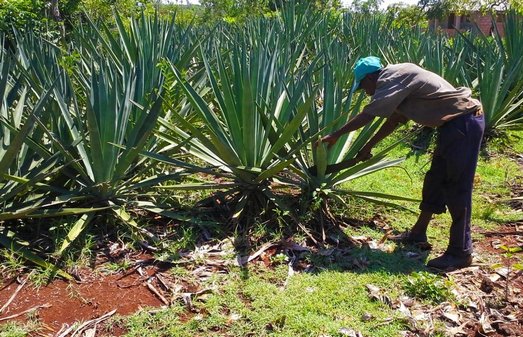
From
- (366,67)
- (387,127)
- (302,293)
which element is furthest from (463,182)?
(302,293)

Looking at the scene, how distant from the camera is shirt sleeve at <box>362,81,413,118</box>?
10.7 ft

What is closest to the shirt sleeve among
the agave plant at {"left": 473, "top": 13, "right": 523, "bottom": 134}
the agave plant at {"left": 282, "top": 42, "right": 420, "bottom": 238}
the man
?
the man

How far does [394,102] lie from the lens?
10.7ft

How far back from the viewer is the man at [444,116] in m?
3.27

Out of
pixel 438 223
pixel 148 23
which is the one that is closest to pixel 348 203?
pixel 438 223

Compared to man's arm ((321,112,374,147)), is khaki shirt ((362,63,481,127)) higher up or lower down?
higher up

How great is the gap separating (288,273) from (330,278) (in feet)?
0.86

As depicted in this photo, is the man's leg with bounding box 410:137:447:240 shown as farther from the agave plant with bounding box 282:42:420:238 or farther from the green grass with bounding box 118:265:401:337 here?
the green grass with bounding box 118:265:401:337

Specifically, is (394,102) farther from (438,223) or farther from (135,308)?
(135,308)

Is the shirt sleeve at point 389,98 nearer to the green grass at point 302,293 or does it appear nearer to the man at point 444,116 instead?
the man at point 444,116

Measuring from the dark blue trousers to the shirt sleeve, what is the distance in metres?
0.36

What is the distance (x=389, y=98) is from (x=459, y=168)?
0.63 metres

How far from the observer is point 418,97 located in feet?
10.9

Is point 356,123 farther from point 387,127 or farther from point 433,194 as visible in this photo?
point 433,194
